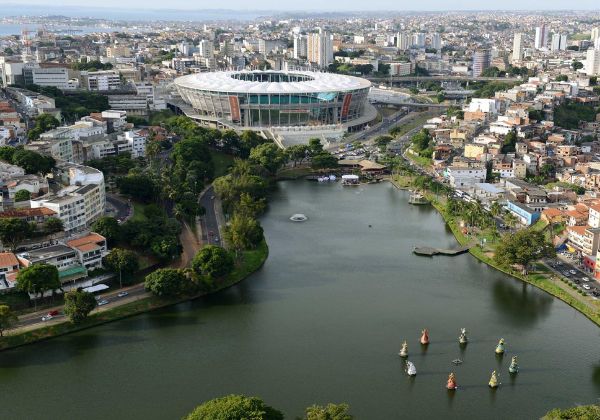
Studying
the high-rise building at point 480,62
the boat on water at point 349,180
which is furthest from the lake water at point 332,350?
the high-rise building at point 480,62

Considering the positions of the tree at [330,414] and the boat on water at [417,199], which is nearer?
the tree at [330,414]

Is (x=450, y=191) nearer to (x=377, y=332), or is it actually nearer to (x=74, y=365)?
(x=377, y=332)

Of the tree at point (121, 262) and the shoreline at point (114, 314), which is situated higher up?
the tree at point (121, 262)

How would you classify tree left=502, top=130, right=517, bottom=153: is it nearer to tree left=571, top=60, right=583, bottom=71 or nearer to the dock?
the dock

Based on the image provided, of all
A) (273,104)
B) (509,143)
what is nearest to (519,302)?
(509,143)

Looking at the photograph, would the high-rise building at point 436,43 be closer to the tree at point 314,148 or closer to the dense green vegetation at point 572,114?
the dense green vegetation at point 572,114

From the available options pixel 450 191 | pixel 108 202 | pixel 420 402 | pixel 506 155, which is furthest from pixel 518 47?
pixel 420 402
